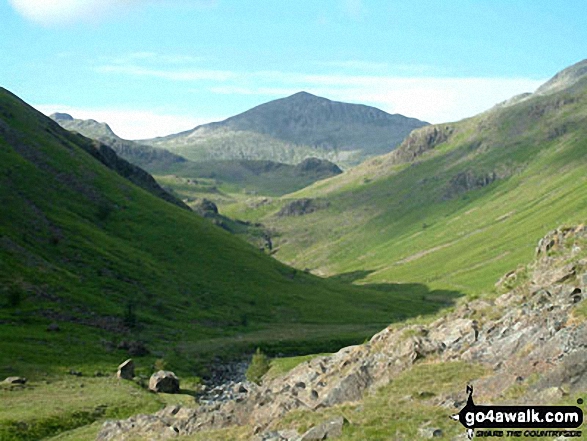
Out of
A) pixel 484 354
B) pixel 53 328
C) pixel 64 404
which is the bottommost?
pixel 64 404

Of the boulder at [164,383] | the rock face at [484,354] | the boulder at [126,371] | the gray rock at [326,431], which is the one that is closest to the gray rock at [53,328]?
the boulder at [126,371]

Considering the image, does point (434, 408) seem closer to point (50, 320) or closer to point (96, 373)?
point (96, 373)

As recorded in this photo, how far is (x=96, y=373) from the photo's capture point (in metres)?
80.9

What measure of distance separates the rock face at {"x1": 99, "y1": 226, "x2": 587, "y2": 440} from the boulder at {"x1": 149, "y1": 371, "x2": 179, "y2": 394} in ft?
97.6

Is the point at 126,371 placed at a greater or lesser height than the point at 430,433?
lesser

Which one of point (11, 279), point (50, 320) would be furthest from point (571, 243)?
point (11, 279)

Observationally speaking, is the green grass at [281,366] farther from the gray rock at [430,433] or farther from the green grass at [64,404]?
the gray rock at [430,433]

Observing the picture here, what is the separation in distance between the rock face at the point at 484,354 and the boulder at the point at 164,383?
29736 mm

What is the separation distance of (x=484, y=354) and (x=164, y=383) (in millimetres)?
50887

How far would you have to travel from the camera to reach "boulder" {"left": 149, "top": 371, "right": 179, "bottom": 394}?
246ft

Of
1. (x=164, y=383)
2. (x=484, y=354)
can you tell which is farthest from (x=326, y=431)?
(x=164, y=383)

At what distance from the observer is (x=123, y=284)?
423ft

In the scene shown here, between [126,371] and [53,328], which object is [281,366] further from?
[53,328]

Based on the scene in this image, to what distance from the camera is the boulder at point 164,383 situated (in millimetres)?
74875
